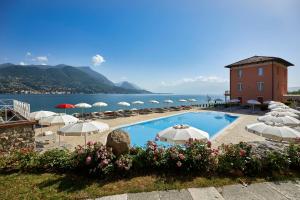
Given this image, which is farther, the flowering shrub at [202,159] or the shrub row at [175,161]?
the flowering shrub at [202,159]

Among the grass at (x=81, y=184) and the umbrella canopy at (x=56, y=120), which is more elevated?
the umbrella canopy at (x=56, y=120)

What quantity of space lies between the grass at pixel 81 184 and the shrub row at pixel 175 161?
352mm

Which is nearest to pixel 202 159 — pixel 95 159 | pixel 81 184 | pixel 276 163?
pixel 276 163

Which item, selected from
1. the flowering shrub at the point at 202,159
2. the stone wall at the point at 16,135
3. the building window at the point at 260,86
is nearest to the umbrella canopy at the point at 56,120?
the stone wall at the point at 16,135

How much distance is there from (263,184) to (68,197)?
5919 millimetres

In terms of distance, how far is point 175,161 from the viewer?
20.3 ft

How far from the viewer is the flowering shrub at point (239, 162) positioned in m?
6.02

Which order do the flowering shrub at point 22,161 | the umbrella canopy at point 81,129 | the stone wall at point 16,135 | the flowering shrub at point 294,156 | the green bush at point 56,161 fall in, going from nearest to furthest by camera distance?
the flowering shrub at point 294,156 → the green bush at point 56,161 → the flowering shrub at point 22,161 → the umbrella canopy at point 81,129 → the stone wall at point 16,135

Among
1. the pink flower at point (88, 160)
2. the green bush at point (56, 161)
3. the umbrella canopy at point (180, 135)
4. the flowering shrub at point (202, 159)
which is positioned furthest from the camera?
the umbrella canopy at point (180, 135)

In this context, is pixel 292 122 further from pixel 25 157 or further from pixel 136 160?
pixel 25 157

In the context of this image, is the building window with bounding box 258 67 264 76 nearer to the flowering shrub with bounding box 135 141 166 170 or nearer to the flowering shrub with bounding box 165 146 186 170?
the flowering shrub with bounding box 165 146 186 170

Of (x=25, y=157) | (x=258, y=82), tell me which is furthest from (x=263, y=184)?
(x=258, y=82)

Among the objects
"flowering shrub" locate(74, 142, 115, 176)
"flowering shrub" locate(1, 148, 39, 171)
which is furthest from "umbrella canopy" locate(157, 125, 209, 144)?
"flowering shrub" locate(1, 148, 39, 171)

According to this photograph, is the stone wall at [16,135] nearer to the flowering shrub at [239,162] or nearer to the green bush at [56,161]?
the green bush at [56,161]
